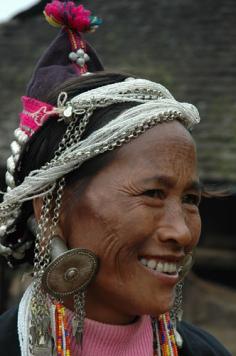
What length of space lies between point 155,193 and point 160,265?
0.77 feet

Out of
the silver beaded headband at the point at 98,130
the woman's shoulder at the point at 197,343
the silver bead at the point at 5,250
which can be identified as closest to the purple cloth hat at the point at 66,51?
the silver beaded headband at the point at 98,130

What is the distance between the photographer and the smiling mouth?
99.3 inches

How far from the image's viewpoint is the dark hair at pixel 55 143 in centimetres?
261

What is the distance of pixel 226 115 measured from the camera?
30.1 feet

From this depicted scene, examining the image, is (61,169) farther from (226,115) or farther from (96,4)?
(96,4)

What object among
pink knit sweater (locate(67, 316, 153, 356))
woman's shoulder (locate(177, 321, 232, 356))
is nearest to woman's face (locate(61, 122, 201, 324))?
pink knit sweater (locate(67, 316, 153, 356))

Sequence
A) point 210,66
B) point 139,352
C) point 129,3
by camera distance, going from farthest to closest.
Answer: point 129,3
point 210,66
point 139,352

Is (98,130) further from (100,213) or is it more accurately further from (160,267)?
(160,267)

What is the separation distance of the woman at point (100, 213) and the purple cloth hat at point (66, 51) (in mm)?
39

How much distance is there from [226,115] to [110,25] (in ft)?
9.96

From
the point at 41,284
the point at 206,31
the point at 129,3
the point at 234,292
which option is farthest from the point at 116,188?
the point at 129,3

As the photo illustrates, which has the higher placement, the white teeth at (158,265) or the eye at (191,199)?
the eye at (191,199)

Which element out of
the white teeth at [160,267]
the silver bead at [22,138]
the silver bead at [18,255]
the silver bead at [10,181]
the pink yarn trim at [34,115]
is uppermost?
the pink yarn trim at [34,115]

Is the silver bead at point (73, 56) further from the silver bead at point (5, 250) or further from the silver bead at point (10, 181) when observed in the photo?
the silver bead at point (5, 250)
